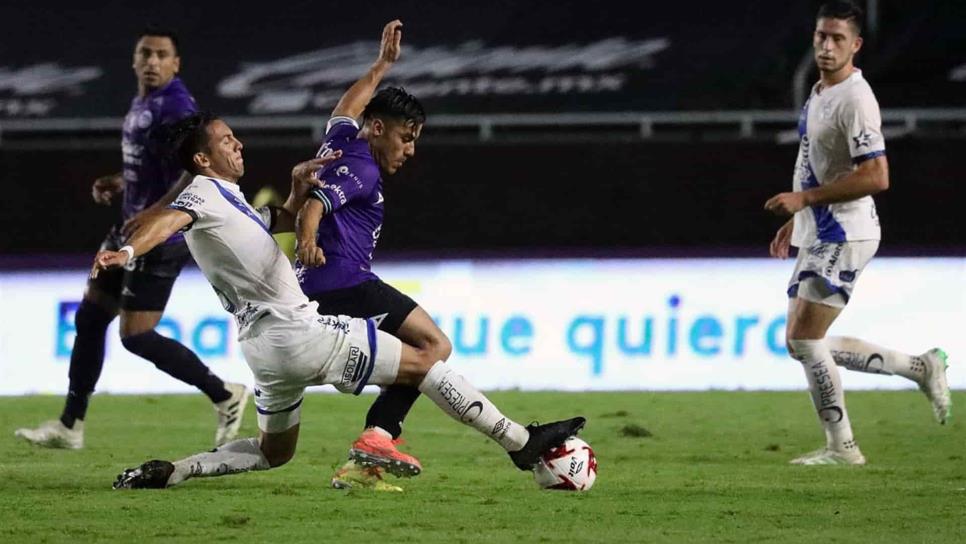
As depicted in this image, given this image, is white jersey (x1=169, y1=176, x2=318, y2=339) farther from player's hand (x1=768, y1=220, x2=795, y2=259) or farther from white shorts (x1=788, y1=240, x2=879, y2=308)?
player's hand (x1=768, y1=220, x2=795, y2=259)

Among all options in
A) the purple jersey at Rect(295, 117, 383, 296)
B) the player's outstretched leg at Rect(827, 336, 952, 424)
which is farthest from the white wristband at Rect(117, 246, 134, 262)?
the player's outstretched leg at Rect(827, 336, 952, 424)

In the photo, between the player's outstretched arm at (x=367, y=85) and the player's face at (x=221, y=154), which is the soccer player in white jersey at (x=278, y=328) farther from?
the player's outstretched arm at (x=367, y=85)

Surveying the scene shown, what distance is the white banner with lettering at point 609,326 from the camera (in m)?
11.6

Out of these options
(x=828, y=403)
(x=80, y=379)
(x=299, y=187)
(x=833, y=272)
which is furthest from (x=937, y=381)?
(x=80, y=379)

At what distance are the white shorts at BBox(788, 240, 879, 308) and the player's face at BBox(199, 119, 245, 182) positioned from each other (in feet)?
8.84

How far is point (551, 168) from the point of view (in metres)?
12.6

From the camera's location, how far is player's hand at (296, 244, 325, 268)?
6016mm

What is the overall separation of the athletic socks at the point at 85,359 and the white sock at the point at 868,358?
344 cm

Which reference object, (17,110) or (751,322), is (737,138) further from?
(17,110)

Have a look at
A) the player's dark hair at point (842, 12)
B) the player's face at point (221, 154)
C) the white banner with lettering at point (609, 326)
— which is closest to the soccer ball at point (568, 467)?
the player's face at point (221, 154)

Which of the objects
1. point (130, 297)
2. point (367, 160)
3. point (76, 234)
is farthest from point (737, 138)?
point (367, 160)

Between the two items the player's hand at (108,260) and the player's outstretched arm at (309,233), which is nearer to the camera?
the player's hand at (108,260)

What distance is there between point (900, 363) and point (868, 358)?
6.6 inches

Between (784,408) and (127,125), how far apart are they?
4274 mm
